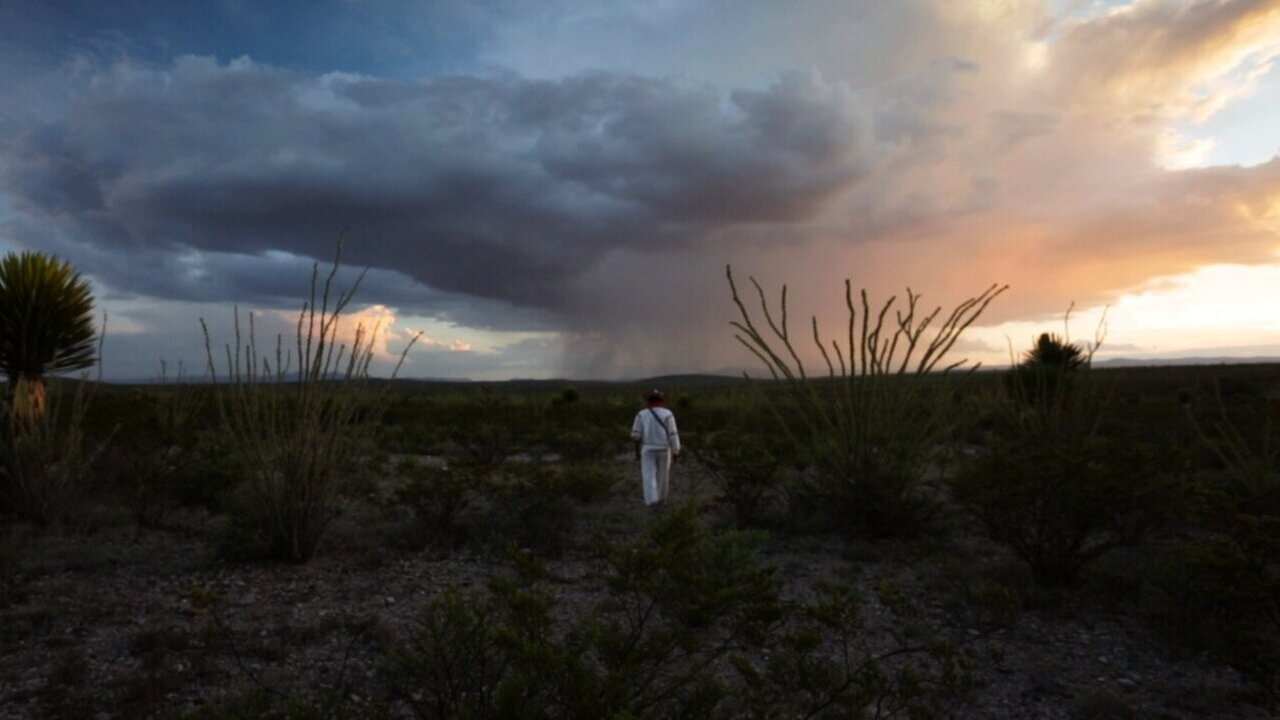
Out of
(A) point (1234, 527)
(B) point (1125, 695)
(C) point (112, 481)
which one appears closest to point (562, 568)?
(B) point (1125, 695)

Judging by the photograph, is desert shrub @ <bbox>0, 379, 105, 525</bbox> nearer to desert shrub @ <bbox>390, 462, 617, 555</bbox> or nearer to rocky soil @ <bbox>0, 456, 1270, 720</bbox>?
rocky soil @ <bbox>0, 456, 1270, 720</bbox>

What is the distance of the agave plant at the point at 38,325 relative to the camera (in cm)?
934

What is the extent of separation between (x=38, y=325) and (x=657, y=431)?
8.01 m

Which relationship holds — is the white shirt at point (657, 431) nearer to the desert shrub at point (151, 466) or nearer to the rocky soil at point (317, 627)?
the rocky soil at point (317, 627)

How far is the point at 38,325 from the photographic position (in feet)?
31.4

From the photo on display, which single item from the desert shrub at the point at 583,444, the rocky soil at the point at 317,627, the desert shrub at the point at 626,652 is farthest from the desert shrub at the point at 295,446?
the desert shrub at the point at 583,444

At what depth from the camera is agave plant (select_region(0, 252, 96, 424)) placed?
30.7 ft

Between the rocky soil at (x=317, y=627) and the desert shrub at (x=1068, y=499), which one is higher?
the desert shrub at (x=1068, y=499)

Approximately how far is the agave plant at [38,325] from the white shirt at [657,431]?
7.28 meters

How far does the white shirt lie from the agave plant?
7.28 meters

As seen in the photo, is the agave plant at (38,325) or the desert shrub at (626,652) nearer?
the desert shrub at (626,652)

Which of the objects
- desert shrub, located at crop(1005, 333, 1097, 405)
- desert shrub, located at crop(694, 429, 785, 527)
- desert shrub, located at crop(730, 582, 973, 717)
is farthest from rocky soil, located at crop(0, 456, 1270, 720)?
desert shrub, located at crop(1005, 333, 1097, 405)

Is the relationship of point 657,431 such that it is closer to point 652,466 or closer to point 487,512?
point 652,466

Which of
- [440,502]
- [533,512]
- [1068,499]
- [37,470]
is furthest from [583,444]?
[1068,499]
